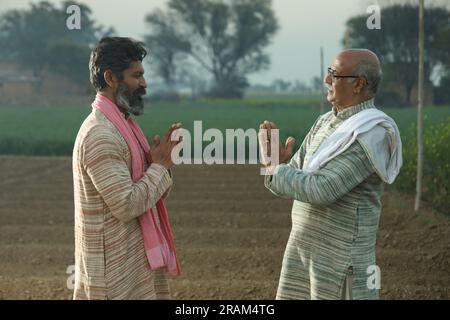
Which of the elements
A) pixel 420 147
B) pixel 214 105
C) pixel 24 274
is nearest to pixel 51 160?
pixel 214 105

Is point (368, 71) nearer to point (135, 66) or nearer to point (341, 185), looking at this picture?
point (341, 185)

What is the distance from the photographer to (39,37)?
9.11m

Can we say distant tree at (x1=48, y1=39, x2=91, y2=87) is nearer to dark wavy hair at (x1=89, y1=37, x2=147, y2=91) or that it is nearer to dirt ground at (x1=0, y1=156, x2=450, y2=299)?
dirt ground at (x1=0, y1=156, x2=450, y2=299)

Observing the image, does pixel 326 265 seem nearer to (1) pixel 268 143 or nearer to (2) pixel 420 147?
(1) pixel 268 143

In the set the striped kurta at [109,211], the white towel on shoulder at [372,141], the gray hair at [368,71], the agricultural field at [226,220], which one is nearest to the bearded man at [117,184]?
the striped kurta at [109,211]

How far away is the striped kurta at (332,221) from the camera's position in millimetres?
2094

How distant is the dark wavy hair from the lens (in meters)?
2.10

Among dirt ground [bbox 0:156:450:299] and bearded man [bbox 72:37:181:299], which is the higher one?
bearded man [bbox 72:37:181:299]

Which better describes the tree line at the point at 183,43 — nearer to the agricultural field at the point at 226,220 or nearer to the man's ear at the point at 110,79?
the agricultural field at the point at 226,220

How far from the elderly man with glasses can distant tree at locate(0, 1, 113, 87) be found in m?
6.18

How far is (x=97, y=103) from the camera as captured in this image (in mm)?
2121

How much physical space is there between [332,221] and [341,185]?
148mm

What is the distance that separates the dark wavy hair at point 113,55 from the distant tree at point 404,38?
4.30 metres

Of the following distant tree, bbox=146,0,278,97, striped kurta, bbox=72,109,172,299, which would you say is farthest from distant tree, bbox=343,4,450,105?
striped kurta, bbox=72,109,172,299
